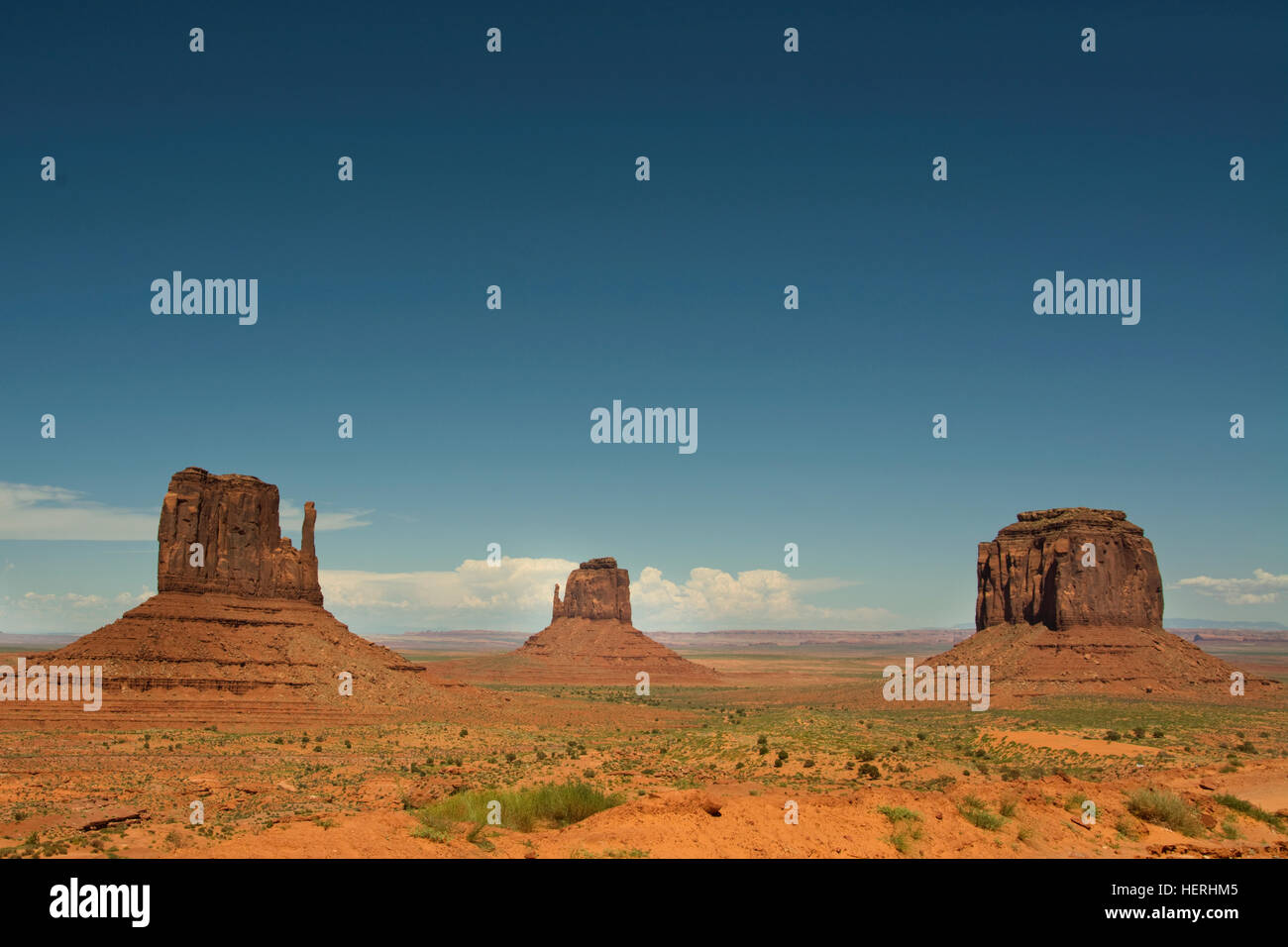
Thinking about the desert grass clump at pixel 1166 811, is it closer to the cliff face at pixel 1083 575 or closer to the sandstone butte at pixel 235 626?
the sandstone butte at pixel 235 626

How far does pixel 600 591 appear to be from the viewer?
15588 cm

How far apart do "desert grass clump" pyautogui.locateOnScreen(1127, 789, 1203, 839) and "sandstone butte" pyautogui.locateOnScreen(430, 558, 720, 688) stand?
109045mm

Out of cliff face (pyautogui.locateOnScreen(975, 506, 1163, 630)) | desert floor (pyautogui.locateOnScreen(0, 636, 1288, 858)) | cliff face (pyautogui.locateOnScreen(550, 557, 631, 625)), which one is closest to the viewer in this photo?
desert floor (pyautogui.locateOnScreen(0, 636, 1288, 858))

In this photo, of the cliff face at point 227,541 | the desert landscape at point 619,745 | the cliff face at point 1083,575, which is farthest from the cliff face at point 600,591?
the cliff face at point 227,541

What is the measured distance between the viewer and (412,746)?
162 ft

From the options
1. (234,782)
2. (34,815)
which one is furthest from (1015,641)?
(34,815)

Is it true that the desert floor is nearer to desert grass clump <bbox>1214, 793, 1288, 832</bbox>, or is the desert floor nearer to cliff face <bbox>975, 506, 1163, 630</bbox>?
desert grass clump <bbox>1214, 793, 1288, 832</bbox>

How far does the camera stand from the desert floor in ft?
66.6

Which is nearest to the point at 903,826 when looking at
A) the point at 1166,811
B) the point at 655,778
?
the point at 1166,811

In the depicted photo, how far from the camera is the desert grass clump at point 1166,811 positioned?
2333 cm

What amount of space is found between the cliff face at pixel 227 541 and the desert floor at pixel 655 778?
37.5ft

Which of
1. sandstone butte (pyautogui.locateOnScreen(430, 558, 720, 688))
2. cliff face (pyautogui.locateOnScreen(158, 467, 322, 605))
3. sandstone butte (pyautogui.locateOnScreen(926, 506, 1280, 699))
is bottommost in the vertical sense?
sandstone butte (pyautogui.locateOnScreen(430, 558, 720, 688))

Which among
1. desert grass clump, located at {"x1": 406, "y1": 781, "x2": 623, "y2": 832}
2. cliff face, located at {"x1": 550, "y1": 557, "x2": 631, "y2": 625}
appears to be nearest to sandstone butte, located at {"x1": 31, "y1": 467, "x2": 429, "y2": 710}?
desert grass clump, located at {"x1": 406, "y1": 781, "x2": 623, "y2": 832}
